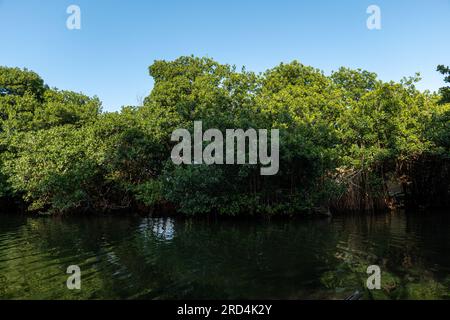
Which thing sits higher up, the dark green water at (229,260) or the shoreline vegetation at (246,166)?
the shoreline vegetation at (246,166)

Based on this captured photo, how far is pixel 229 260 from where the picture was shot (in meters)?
10.3

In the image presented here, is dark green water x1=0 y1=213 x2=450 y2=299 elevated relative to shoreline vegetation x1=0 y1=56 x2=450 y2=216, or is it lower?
lower

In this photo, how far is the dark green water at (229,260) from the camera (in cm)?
764

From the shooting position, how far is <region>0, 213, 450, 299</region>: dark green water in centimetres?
764

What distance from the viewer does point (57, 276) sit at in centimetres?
886

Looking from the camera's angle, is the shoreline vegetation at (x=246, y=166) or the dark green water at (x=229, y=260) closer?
the dark green water at (x=229, y=260)

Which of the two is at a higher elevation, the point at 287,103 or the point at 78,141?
the point at 287,103

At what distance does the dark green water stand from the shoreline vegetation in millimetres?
2863

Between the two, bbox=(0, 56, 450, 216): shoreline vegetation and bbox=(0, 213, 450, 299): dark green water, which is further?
bbox=(0, 56, 450, 216): shoreline vegetation

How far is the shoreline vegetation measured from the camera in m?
19.5

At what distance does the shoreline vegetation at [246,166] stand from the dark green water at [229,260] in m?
2.86

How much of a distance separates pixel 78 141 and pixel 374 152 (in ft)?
61.0
